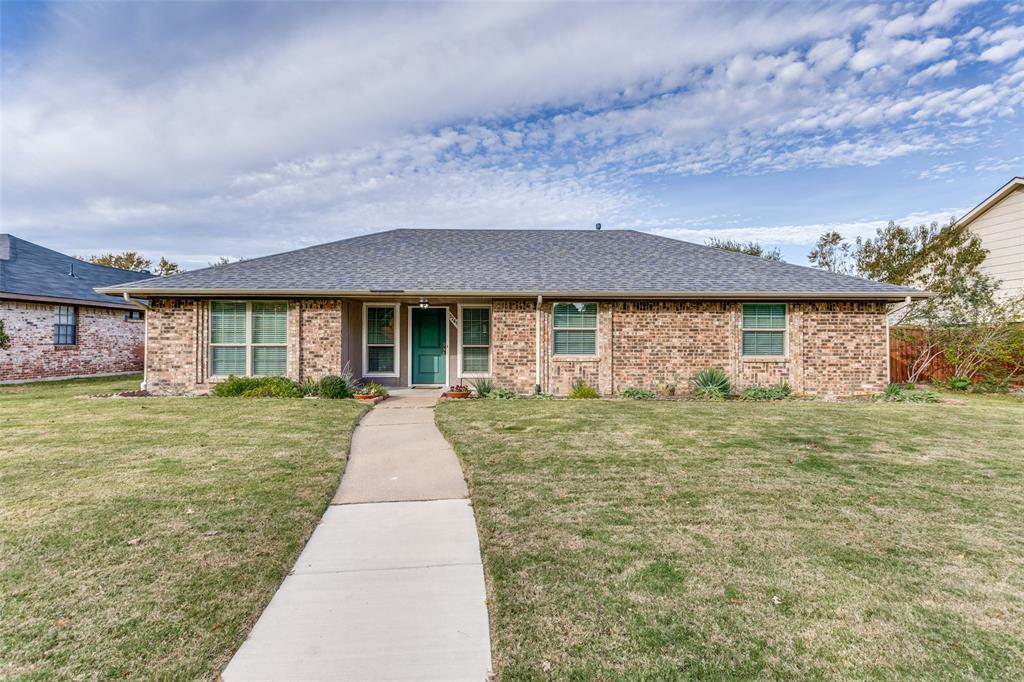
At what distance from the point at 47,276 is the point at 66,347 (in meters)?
3.13

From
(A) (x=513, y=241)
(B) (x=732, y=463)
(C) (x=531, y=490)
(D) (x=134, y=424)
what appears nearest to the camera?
(C) (x=531, y=490)

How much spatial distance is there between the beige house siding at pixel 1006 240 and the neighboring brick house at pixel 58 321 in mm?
27999

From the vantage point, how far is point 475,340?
1310cm

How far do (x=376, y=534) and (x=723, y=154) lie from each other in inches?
657

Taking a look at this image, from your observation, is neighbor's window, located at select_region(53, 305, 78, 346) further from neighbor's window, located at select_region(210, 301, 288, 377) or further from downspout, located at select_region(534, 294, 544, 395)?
downspout, located at select_region(534, 294, 544, 395)

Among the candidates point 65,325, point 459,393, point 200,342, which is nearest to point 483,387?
point 459,393

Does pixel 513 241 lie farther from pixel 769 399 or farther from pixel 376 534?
pixel 376 534

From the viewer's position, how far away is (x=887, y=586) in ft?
9.96

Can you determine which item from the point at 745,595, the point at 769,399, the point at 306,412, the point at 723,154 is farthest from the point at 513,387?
the point at 723,154

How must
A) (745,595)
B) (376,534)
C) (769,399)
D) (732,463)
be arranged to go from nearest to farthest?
(745,595), (376,534), (732,463), (769,399)

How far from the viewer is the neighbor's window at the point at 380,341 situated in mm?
13359

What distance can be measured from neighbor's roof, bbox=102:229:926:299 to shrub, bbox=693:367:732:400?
1.92 metres

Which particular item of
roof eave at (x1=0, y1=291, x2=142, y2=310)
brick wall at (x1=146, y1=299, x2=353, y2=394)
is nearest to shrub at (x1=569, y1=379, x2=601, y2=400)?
brick wall at (x1=146, y1=299, x2=353, y2=394)

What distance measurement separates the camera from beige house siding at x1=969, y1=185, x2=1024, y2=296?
1530 centimetres
